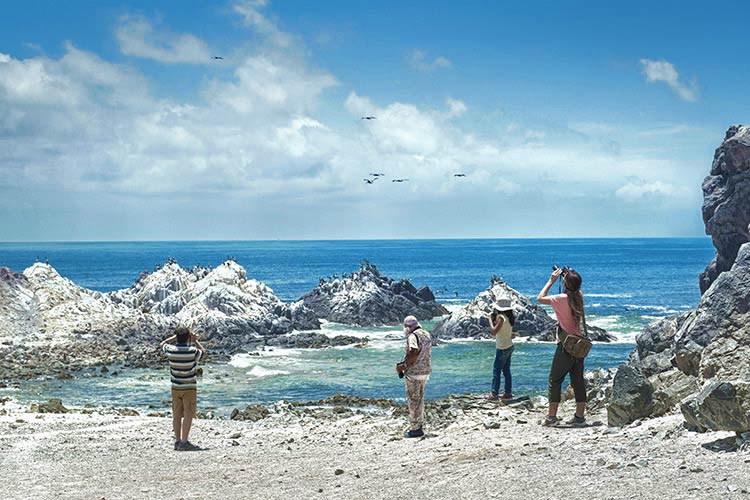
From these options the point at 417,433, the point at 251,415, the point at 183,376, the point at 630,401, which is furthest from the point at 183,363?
the point at 630,401

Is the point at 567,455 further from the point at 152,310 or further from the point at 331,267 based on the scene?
the point at 331,267

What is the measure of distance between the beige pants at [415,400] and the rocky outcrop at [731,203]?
1421 inches

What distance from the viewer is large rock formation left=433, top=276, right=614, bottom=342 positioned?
46188mm

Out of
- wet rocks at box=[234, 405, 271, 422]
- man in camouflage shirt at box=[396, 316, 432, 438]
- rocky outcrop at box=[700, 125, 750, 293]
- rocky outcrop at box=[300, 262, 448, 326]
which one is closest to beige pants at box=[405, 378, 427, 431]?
man in camouflage shirt at box=[396, 316, 432, 438]

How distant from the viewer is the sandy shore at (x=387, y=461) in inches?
396

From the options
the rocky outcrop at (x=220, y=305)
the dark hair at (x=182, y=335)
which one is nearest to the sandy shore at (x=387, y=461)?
the dark hair at (x=182, y=335)

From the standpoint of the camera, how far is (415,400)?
45.4 feet

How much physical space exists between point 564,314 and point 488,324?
34.7 meters

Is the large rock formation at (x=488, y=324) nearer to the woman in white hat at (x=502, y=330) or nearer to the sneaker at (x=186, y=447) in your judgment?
the woman in white hat at (x=502, y=330)

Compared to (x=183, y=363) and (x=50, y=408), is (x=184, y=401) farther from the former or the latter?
(x=50, y=408)

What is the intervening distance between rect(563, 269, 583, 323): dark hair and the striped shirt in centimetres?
623

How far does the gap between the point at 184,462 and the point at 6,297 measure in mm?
31511

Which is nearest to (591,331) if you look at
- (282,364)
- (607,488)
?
(282,364)

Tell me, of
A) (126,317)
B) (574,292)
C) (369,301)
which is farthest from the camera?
(369,301)
